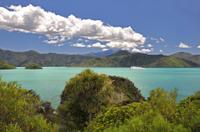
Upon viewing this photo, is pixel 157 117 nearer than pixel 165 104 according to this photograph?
Yes

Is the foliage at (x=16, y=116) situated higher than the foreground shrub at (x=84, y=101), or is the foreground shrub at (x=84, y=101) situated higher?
the foliage at (x=16, y=116)

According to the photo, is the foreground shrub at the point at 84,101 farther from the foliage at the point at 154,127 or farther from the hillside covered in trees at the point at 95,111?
the foliage at the point at 154,127

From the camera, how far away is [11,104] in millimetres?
17688

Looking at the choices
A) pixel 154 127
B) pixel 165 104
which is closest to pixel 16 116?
pixel 154 127

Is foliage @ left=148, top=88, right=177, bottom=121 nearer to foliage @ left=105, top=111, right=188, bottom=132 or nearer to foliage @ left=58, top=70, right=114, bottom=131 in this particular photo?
foliage @ left=105, top=111, right=188, bottom=132

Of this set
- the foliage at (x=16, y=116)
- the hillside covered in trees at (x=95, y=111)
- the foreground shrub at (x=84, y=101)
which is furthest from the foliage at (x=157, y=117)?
the foreground shrub at (x=84, y=101)

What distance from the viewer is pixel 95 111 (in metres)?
49.4

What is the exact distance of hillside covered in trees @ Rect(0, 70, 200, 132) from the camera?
54.3 feet

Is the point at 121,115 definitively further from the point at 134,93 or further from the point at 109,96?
the point at 134,93

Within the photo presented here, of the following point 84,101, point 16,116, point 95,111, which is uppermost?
point 16,116

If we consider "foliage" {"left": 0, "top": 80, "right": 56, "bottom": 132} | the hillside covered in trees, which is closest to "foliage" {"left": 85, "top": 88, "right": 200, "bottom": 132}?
the hillside covered in trees

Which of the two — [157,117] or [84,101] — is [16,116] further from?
[84,101]

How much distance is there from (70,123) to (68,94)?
5.46 m

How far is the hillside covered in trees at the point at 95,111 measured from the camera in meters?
16.5
